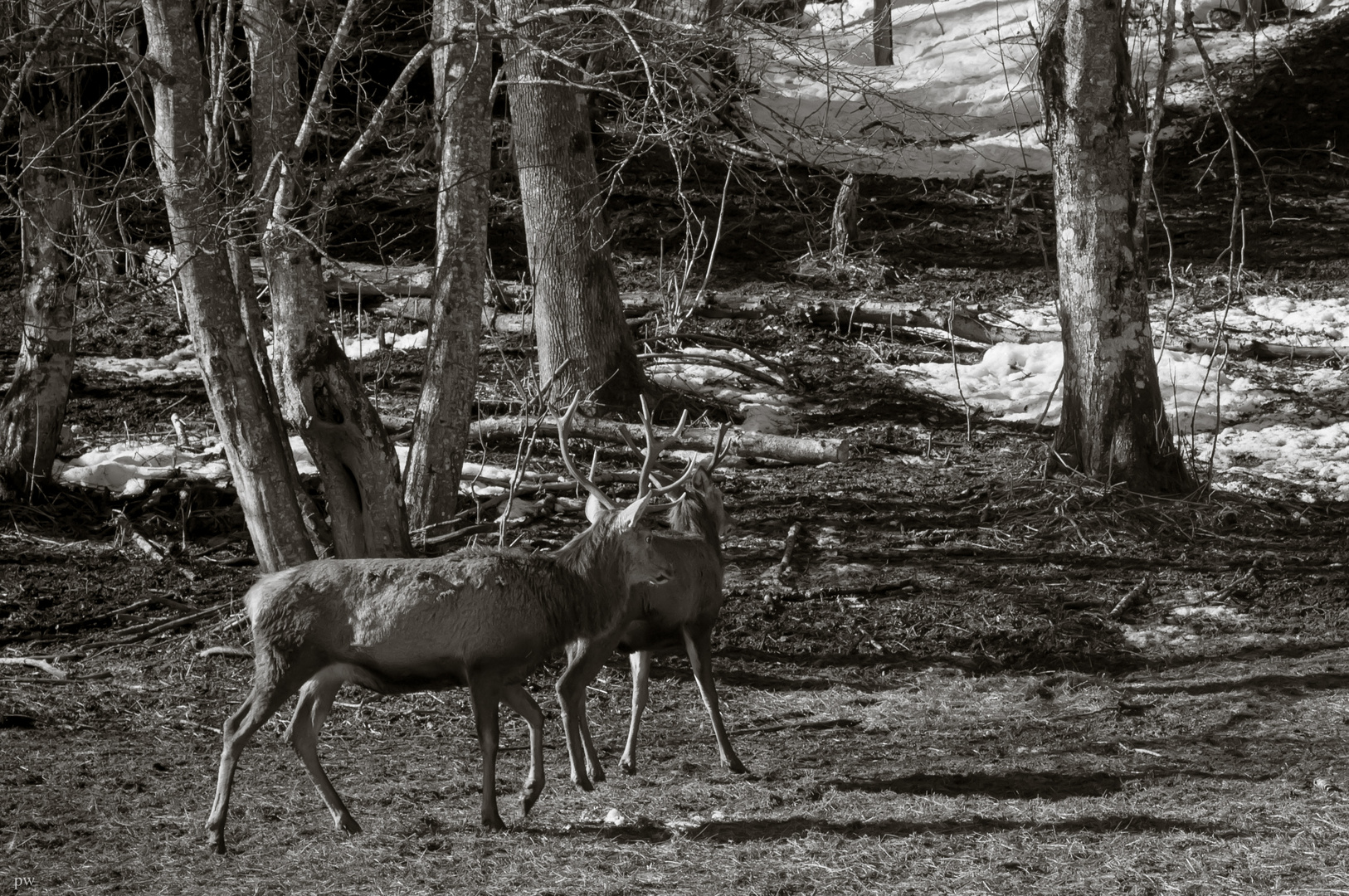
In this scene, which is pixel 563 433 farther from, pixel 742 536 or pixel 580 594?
pixel 742 536

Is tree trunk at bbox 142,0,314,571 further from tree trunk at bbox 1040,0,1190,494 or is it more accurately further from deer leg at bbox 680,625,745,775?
tree trunk at bbox 1040,0,1190,494

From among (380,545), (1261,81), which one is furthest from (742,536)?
(1261,81)

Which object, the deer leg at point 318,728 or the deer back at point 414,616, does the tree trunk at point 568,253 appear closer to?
the deer back at point 414,616

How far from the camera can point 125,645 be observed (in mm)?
A: 8609

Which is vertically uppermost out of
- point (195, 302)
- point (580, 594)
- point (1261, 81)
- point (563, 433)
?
point (1261, 81)

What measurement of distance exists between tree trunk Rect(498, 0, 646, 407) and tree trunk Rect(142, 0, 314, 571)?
4016 millimetres

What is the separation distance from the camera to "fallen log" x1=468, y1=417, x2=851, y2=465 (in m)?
11.3

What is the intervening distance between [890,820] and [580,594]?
1758 mm

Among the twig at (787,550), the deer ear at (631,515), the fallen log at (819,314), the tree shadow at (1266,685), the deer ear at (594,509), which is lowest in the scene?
the tree shadow at (1266,685)

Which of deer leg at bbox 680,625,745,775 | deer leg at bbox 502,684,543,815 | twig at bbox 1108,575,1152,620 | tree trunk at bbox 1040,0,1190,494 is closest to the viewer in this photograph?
deer leg at bbox 502,684,543,815

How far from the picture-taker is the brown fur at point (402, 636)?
596 centimetres

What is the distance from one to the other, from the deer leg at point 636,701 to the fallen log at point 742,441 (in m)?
4.05

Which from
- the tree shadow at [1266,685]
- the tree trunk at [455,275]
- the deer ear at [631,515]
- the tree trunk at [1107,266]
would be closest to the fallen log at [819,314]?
the tree trunk at [1107,266]

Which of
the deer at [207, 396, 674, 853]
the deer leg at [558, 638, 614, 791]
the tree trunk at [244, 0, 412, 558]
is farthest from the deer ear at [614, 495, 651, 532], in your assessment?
the tree trunk at [244, 0, 412, 558]
